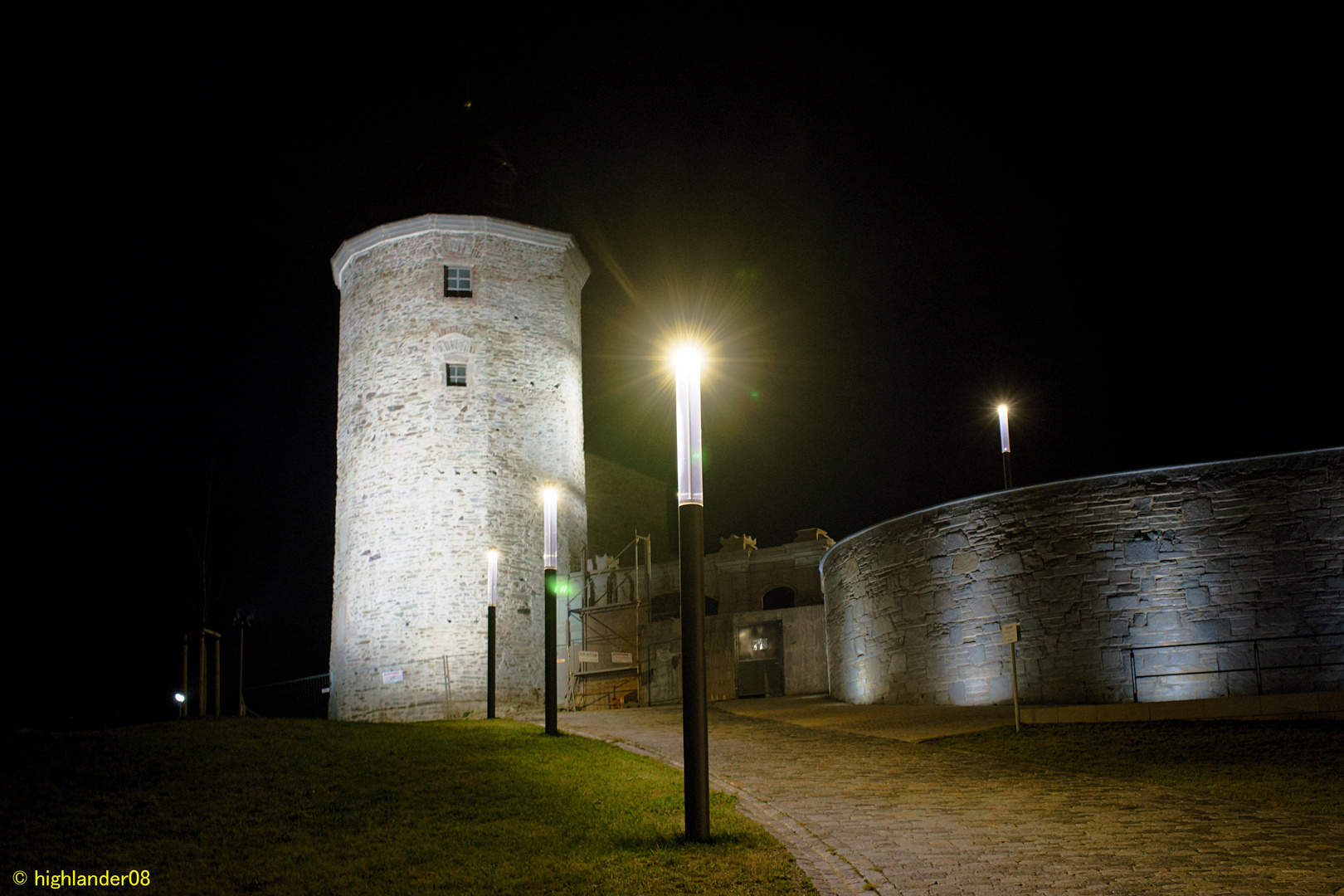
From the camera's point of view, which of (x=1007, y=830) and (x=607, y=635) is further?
(x=607, y=635)

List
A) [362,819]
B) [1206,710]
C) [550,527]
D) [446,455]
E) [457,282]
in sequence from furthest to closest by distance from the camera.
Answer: [457,282], [446,455], [550,527], [1206,710], [362,819]

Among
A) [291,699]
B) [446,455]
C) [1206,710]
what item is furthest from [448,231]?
[1206,710]

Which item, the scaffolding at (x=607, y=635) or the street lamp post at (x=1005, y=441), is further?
the scaffolding at (x=607, y=635)

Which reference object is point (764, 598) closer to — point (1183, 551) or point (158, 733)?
point (1183, 551)

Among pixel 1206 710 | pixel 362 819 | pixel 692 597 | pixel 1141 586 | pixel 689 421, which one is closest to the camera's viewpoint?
pixel 692 597

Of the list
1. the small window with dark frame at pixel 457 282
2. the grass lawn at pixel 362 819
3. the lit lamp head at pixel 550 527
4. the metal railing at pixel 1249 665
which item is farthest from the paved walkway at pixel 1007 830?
the small window with dark frame at pixel 457 282

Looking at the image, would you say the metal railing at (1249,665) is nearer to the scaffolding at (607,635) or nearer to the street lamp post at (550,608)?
the street lamp post at (550,608)

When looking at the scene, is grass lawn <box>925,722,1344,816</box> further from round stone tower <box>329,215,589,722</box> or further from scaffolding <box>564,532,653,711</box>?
scaffolding <box>564,532,653,711</box>

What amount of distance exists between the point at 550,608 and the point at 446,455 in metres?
11.7

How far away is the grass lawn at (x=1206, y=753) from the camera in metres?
10.3

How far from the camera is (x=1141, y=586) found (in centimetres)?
1579

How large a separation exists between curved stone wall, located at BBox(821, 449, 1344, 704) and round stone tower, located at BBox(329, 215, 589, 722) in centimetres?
1307

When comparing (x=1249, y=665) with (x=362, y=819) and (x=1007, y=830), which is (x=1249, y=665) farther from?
(x=362, y=819)

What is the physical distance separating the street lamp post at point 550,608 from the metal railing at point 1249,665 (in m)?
8.72
